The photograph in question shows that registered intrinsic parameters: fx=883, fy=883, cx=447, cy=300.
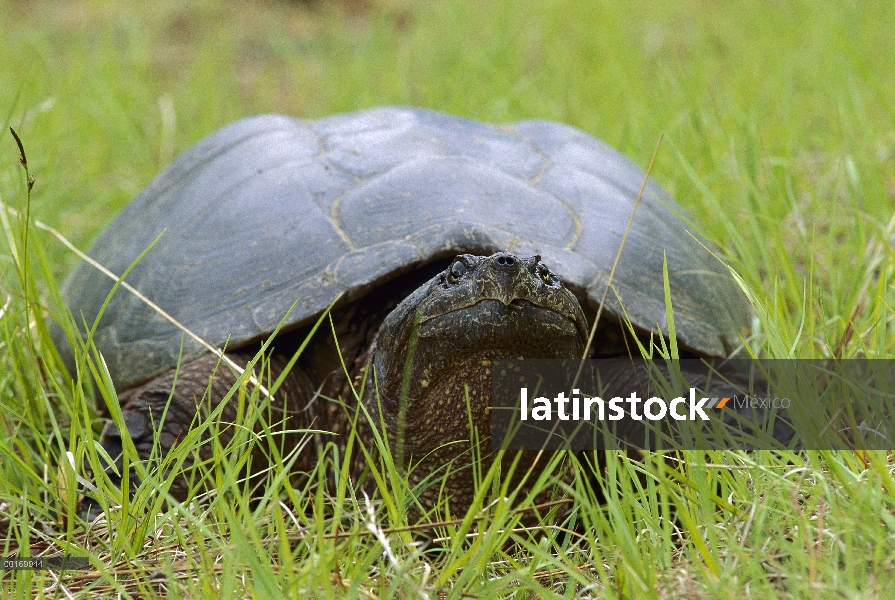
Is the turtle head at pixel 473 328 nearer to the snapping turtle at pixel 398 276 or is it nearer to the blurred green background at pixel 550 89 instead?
the snapping turtle at pixel 398 276

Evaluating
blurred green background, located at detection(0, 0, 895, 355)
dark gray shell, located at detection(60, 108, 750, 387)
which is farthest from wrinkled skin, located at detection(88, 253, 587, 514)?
blurred green background, located at detection(0, 0, 895, 355)

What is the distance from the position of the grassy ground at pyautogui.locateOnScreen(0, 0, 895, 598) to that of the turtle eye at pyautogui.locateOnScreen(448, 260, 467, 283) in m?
0.48

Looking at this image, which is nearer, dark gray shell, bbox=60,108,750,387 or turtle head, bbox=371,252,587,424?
turtle head, bbox=371,252,587,424

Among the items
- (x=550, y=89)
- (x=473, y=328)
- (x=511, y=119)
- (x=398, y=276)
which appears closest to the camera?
(x=473, y=328)

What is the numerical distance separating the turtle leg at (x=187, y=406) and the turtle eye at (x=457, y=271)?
64 cm

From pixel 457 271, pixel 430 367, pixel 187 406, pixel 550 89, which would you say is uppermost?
pixel 457 271

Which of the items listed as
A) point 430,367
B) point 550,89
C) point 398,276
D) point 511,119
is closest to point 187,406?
point 398,276

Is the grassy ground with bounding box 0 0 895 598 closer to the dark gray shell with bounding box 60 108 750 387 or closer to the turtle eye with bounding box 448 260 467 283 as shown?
the dark gray shell with bounding box 60 108 750 387

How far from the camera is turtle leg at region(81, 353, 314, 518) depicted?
→ 2.29m

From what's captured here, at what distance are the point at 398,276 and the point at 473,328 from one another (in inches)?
21.4

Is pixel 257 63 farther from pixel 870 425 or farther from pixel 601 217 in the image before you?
pixel 870 425

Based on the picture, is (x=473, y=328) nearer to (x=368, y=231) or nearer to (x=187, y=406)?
(x=368, y=231)

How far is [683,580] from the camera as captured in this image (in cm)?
147

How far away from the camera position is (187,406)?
7.77ft
